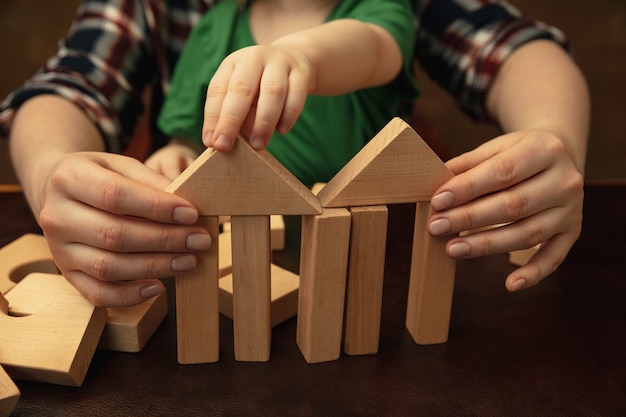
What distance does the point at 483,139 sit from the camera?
2.27 meters

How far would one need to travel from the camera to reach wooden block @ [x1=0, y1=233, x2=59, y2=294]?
70 centimetres

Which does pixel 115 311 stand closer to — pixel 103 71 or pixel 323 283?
pixel 323 283

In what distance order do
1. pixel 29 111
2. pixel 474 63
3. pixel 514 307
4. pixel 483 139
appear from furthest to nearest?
pixel 483 139
pixel 474 63
pixel 29 111
pixel 514 307

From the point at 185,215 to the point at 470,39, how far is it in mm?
691

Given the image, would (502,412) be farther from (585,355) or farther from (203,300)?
(203,300)

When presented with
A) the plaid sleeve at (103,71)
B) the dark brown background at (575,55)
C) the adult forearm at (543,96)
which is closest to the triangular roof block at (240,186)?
the adult forearm at (543,96)

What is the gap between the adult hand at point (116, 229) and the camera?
54 centimetres

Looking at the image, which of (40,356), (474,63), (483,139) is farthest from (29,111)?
(483,139)

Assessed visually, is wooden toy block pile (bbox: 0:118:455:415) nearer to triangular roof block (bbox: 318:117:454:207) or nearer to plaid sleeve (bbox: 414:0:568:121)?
triangular roof block (bbox: 318:117:454:207)

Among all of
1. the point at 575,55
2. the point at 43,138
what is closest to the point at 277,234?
the point at 43,138

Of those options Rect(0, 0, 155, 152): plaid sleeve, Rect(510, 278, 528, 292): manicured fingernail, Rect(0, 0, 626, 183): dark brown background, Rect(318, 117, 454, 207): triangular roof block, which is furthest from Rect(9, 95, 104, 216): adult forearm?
Rect(0, 0, 626, 183): dark brown background

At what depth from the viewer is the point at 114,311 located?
62 cm

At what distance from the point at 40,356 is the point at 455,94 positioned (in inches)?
31.8

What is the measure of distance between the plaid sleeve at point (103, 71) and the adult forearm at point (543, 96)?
0.60m
